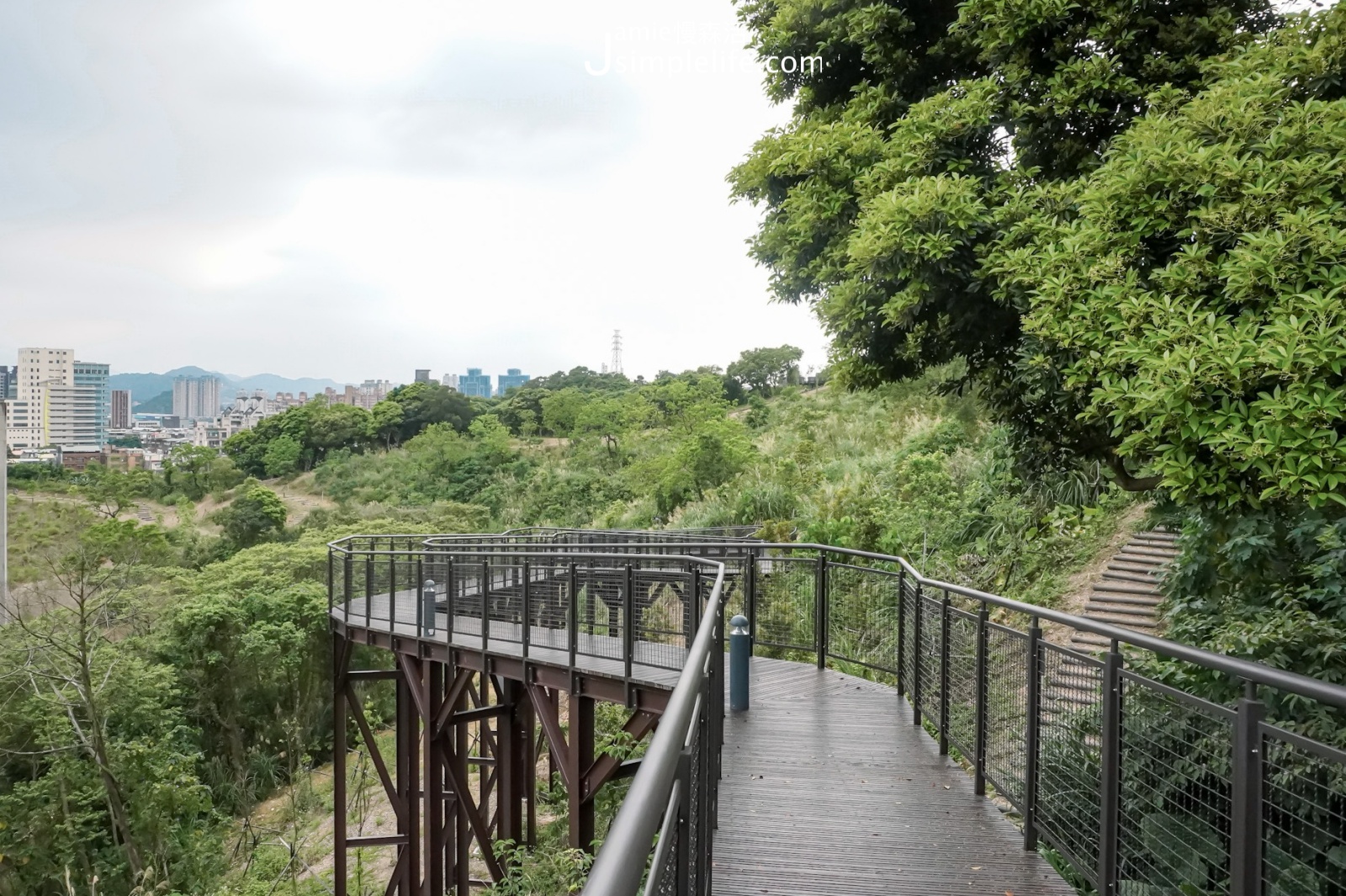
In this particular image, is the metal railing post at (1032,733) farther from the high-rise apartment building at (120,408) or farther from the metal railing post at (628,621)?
the high-rise apartment building at (120,408)

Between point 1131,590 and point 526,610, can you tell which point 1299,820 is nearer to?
point 526,610

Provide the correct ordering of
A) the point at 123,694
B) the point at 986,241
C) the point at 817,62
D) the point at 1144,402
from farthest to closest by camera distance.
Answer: the point at 123,694, the point at 817,62, the point at 986,241, the point at 1144,402

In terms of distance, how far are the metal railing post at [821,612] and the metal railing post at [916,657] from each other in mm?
1844

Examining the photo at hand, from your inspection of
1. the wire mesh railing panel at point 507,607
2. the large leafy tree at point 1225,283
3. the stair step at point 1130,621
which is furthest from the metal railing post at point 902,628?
the wire mesh railing panel at point 507,607

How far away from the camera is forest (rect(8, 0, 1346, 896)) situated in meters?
5.09

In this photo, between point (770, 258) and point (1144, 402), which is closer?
point (1144, 402)

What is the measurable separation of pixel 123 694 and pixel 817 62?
58.4 ft

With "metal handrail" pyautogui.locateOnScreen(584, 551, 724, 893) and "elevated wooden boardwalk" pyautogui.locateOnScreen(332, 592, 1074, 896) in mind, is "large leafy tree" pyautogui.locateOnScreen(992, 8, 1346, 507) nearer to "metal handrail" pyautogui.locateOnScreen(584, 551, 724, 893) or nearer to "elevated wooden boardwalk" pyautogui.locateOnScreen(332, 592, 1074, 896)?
"elevated wooden boardwalk" pyautogui.locateOnScreen(332, 592, 1074, 896)

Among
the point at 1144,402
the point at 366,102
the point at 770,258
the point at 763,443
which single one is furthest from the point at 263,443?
the point at 1144,402

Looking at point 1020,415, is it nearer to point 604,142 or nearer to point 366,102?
point 604,142

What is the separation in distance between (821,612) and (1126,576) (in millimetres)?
5464

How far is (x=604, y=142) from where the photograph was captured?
3550 centimetres

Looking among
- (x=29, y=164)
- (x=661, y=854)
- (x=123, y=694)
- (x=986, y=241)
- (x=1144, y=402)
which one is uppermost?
(x=29, y=164)

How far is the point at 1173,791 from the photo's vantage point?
333 centimetres
